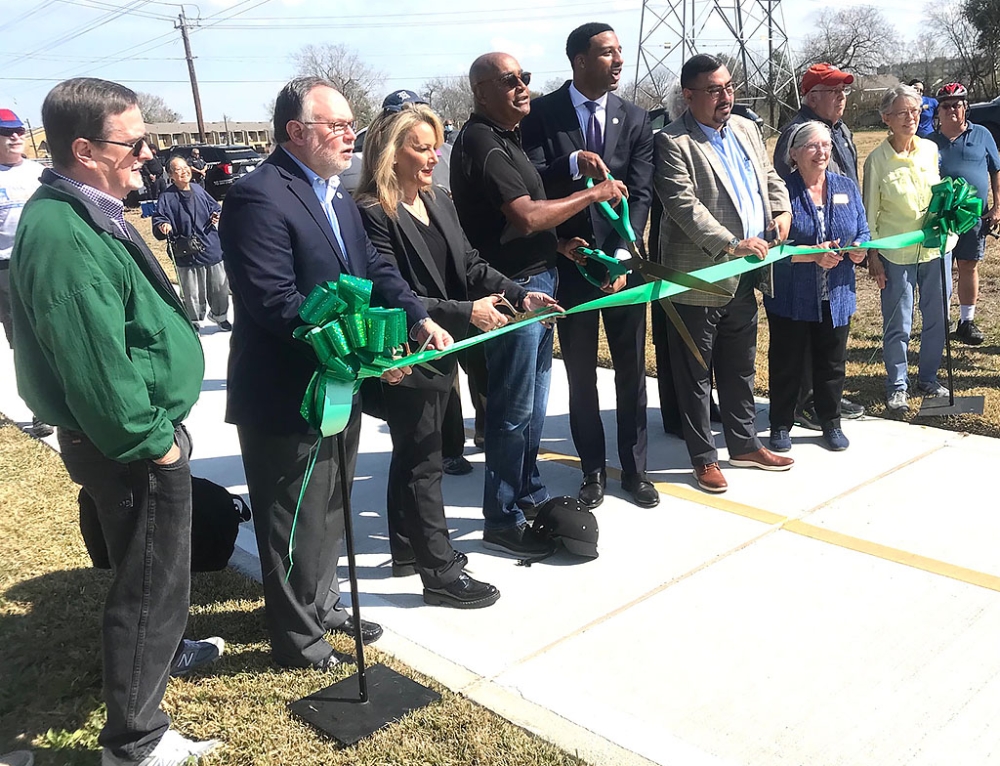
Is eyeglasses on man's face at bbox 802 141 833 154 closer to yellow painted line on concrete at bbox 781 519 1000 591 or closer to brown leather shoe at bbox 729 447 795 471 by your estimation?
brown leather shoe at bbox 729 447 795 471

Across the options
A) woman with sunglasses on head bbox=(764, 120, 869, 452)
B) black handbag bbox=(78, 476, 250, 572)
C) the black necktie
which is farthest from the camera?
woman with sunglasses on head bbox=(764, 120, 869, 452)

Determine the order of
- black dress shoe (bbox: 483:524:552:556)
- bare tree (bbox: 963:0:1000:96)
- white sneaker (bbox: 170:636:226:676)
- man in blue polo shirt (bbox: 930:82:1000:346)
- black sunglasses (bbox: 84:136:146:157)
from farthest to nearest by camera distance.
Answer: bare tree (bbox: 963:0:1000:96)
man in blue polo shirt (bbox: 930:82:1000:346)
black dress shoe (bbox: 483:524:552:556)
white sneaker (bbox: 170:636:226:676)
black sunglasses (bbox: 84:136:146:157)

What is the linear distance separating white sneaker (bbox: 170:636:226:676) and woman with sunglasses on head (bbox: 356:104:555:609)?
0.89 m

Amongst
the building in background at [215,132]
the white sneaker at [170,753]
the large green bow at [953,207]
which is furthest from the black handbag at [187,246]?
the building in background at [215,132]

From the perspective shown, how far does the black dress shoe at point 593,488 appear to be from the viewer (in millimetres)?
4910

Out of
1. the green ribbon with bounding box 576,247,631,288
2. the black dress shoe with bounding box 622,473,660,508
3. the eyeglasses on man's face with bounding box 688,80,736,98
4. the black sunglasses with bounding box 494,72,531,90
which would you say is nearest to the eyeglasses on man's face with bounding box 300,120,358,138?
the black sunglasses with bounding box 494,72,531,90

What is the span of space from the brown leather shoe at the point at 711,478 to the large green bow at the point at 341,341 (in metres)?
2.65

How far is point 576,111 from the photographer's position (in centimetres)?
461

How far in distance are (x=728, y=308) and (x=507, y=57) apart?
1.96 metres

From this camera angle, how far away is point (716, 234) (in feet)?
15.6

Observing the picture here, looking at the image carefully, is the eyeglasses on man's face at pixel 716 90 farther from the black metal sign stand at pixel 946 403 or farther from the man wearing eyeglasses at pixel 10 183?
the man wearing eyeglasses at pixel 10 183

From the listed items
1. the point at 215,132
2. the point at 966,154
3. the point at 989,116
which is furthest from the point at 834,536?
the point at 215,132

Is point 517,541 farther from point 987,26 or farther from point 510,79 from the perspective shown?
point 987,26

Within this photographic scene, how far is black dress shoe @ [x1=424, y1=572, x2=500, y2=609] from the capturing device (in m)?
3.88
